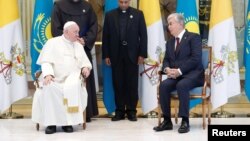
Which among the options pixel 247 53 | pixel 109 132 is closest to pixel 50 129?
pixel 109 132

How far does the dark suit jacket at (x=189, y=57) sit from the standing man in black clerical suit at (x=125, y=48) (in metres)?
0.75

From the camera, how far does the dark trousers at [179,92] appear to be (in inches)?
238

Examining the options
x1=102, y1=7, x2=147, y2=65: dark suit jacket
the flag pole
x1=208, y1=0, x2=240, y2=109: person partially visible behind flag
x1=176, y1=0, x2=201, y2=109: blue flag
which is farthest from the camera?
the flag pole

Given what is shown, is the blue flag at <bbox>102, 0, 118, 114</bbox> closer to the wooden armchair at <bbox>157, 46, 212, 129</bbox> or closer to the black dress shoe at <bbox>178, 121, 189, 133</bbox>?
the wooden armchair at <bbox>157, 46, 212, 129</bbox>

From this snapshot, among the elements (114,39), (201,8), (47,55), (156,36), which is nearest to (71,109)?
(47,55)

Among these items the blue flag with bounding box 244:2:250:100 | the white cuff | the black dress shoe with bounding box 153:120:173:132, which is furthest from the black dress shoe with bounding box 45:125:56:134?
the blue flag with bounding box 244:2:250:100

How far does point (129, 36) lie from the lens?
6.89 m

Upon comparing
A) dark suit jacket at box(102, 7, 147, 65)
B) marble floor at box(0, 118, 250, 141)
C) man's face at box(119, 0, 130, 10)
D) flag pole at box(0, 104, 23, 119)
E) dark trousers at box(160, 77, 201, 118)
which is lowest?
marble floor at box(0, 118, 250, 141)

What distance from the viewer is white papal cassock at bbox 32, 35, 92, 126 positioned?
6020 millimetres

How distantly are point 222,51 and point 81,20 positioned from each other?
1.86 meters

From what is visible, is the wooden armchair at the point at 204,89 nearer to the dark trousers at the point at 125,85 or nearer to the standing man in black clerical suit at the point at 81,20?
the dark trousers at the point at 125,85

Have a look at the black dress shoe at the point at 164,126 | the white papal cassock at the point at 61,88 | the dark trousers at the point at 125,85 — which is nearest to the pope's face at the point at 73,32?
the white papal cassock at the point at 61,88

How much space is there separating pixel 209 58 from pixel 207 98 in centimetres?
48

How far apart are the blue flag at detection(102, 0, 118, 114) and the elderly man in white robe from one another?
0.86 meters
